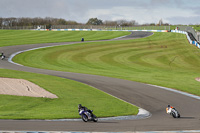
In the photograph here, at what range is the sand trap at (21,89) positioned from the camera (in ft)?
73.9

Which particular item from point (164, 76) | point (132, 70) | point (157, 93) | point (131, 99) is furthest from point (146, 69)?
point (131, 99)

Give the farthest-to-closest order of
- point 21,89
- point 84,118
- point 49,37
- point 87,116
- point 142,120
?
point 49,37 < point 21,89 < point 142,120 < point 84,118 < point 87,116

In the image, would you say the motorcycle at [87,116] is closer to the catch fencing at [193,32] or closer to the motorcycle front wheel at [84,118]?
the motorcycle front wheel at [84,118]

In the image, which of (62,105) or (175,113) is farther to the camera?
(62,105)

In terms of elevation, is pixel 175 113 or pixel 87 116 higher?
pixel 87 116

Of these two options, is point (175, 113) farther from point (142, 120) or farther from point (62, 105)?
point (62, 105)

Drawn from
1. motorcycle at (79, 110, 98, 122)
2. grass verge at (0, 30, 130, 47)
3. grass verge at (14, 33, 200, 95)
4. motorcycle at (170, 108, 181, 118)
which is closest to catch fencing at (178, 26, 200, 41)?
grass verge at (14, 33, 200, 95)

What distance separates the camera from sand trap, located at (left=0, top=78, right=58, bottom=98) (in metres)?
22.5

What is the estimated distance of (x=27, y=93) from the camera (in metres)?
22.8

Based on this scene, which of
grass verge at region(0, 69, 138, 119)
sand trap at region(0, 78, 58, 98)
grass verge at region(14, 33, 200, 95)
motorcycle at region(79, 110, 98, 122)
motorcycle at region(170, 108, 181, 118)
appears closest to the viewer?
motorcycle at region(79, 110, 98, 122)

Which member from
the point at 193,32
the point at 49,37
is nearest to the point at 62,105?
the point at 193,32

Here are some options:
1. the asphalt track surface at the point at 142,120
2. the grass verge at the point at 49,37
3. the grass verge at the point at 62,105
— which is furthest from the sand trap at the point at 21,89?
the grass verge at the point at 49,37

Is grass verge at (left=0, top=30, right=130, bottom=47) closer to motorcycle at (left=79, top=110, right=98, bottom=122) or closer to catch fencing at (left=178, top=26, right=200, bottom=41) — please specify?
catch fencing at (left=178, top=26, right=200, bottom=41)

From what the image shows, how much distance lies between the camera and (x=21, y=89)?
2395 cm
